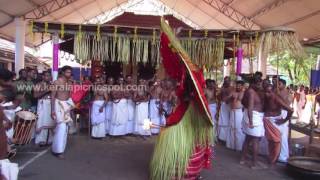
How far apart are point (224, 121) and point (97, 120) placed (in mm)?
3086

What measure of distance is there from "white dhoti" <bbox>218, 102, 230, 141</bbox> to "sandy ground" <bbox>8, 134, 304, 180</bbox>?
26.0 inches

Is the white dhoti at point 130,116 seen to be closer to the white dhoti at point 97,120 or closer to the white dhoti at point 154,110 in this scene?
the white dhoti at point 154,110

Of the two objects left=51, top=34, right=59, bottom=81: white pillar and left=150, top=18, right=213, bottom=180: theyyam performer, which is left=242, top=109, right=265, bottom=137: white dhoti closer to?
left=150, top=18, right=213, bottom=180: theyyam performer

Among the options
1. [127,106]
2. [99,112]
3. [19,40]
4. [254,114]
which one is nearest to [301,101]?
[127,106]

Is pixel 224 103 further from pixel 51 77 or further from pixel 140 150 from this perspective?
pixel 51 77

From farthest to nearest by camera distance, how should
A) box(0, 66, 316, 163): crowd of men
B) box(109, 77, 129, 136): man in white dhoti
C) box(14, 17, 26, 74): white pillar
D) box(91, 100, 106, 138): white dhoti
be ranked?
box(14, 17, 26, 74): white pillar → box(109, 77, 129, 136): man in white dhoti → box(91, 100, 106, 138): white dhoti → box(0, 66, 316, 163): crowd of men

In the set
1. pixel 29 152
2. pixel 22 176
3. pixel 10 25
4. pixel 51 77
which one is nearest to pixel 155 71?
pixel 51 77

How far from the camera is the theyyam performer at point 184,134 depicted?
4.94 m

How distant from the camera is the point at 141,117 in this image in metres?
9.19

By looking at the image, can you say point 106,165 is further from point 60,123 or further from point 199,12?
point 199,12

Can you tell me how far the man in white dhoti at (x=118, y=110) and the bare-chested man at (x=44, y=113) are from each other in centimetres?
165

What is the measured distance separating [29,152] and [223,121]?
14.6 feet

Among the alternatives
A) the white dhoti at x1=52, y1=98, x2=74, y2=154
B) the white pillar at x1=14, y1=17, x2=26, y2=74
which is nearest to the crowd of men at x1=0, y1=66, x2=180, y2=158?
the white dhoti at x1=52, y1=98, x2=74, y2=154

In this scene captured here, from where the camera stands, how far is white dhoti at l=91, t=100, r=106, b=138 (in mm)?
8789
